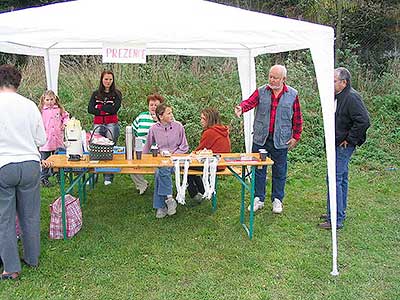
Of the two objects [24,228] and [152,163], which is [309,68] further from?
[24,228]

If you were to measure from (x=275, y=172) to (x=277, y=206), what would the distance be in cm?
37

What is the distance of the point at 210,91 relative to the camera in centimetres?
864

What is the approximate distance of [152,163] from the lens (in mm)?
4113

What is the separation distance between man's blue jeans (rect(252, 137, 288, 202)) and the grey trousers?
237 centimetres

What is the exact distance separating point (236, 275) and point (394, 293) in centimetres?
116

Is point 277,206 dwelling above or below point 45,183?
below

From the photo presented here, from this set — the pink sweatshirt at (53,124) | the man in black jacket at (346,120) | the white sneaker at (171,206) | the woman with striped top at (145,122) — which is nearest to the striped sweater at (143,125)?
the woman with striped top at (145,122)

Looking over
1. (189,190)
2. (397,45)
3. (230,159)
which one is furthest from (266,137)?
(397,45)

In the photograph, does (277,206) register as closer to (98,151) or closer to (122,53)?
(98,151)

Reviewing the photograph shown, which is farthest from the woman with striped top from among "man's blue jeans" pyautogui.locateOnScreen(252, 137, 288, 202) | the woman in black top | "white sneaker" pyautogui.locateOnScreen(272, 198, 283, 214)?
"white sneaker" pyautogui.locateOnScreen(272, 198, 283, 214)

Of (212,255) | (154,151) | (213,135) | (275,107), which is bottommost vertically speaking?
(212,255)

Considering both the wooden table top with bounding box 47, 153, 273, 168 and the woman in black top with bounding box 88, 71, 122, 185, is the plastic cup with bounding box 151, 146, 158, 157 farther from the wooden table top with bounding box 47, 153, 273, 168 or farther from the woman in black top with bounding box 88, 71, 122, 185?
the woman in black top with bounding box 88, 71, 122, 185

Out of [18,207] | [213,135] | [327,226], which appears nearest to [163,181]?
[213,135]

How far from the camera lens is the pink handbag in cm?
419
